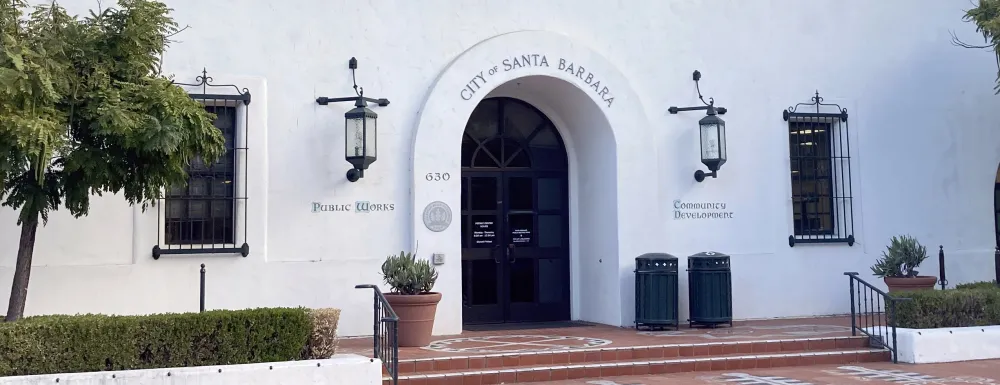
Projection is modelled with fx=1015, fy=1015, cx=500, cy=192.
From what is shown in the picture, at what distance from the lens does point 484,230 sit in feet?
45.8

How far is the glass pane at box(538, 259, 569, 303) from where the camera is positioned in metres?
14.4

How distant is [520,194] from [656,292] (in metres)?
2.49

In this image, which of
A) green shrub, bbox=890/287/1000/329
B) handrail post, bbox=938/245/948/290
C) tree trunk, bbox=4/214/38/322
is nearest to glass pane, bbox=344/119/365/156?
tree trunk, bbox=4/214/38/322

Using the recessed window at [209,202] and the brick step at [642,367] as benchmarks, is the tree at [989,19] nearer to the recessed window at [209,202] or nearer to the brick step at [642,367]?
the brick step at [642,367]

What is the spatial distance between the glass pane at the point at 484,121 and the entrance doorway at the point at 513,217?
0.01m

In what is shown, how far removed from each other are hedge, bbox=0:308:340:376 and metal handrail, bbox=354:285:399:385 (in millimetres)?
467

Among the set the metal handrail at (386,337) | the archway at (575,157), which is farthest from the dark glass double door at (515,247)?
the metal handrail at (386,337)

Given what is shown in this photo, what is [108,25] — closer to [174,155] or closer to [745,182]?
[174,155]

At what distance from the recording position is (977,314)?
1205 centimetres

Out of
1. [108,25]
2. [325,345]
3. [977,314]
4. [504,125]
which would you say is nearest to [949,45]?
[977,314]

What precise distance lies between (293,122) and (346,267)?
1.86m

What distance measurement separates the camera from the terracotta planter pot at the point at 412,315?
11.2 metres

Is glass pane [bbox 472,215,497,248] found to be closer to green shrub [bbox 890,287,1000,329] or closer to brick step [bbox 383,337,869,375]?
brick step [bbox 383,337,869,375]

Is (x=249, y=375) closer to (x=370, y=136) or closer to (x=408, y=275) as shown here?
(x=408, y=275)
